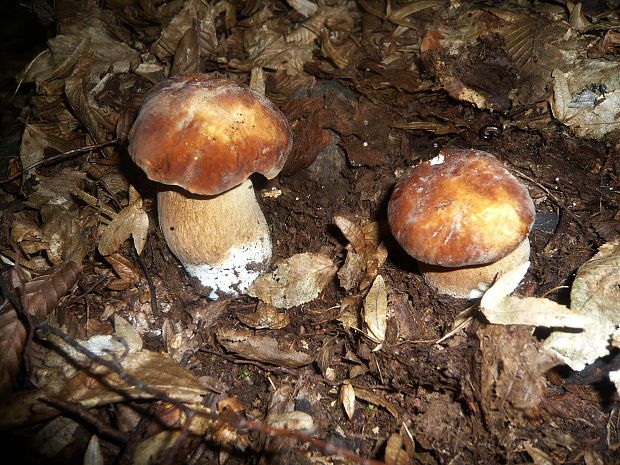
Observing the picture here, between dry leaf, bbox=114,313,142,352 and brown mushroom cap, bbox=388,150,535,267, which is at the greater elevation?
brown mushroom cap, bbox=388,150,535,267

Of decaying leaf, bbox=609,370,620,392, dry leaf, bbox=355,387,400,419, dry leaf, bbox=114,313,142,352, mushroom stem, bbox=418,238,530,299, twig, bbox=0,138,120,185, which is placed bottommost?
dry leaf, bbox=355,387,400,419

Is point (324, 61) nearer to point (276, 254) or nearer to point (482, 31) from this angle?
point (482, 31)

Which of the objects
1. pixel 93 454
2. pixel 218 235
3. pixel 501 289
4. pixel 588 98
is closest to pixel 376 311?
pixel 501 289

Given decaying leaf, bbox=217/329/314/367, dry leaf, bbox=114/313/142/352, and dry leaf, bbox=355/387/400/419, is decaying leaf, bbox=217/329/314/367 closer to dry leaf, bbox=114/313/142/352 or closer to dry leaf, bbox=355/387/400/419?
dry leaf, bbox=355/387/400/419

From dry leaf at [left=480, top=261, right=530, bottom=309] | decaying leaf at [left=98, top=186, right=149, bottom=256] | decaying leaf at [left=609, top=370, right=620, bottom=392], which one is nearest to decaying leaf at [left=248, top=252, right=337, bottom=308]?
decaying leaf at [left=98, top=186, right=149, bottom=256]

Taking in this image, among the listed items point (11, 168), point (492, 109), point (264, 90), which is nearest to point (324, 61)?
point (264, 90)

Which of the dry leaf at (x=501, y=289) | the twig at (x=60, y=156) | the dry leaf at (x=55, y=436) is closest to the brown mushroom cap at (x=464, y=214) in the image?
the dry leaf at (x=501, y=289)
